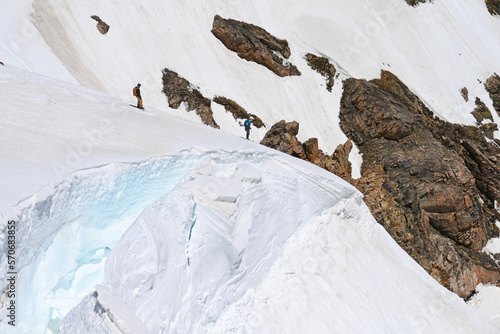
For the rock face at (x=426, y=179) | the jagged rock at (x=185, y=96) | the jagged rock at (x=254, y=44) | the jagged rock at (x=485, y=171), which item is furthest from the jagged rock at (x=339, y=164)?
the jagged rock at (x=485, y=171)

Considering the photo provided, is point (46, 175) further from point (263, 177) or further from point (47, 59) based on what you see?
point (47, 59)

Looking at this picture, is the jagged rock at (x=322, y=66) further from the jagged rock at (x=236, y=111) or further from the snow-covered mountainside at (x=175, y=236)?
the snow-covered mountainside at (x=175, y=236)

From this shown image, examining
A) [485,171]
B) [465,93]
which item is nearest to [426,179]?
[485,171]

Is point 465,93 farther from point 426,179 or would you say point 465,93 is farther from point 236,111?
point 236,111

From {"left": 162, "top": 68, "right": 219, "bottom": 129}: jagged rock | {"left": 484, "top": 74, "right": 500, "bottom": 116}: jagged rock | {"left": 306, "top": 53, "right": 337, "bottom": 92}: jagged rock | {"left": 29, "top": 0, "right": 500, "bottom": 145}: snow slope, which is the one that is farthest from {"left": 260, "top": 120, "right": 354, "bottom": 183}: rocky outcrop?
{"left": 484, "top": 74, "right": 500, "bottom": 116}: jagged rock

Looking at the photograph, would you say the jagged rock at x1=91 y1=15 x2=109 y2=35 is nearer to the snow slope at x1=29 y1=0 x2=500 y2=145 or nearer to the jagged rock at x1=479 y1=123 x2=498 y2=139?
the snow slope at x1=29 y1=0 x2=500 y2=145

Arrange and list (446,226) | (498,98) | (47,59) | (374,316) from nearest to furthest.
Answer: (374,316), (47,59), (446,226), (498,98)

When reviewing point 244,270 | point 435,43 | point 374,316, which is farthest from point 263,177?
point 435,43
